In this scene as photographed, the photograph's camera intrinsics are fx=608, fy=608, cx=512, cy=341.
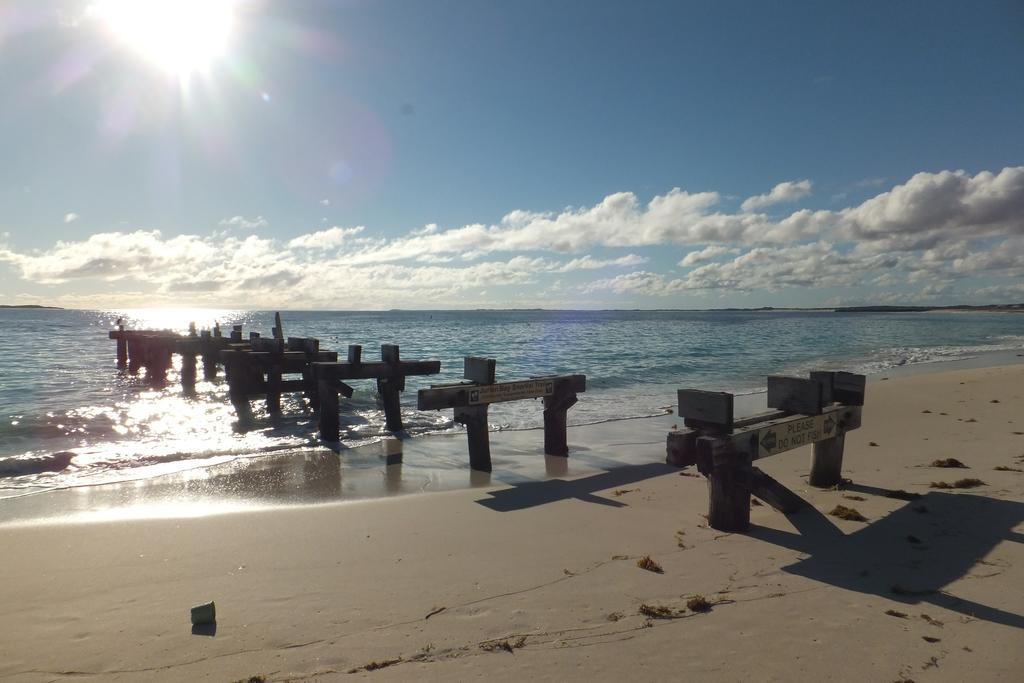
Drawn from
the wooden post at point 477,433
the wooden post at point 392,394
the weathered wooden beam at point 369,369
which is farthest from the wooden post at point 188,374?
the wooden post at point 477,433

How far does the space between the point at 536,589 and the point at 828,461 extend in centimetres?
436

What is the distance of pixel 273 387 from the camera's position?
1594cm

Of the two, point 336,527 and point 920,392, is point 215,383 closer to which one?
point 336,527

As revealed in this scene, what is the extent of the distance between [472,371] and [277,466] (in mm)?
3595

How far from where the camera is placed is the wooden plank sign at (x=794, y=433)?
5.82m

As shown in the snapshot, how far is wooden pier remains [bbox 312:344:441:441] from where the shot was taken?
41.0ft

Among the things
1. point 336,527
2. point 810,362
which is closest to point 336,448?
point 336,527

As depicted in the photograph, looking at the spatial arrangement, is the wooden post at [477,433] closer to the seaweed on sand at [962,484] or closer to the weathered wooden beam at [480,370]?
the weathered wooden beam at [480,370]

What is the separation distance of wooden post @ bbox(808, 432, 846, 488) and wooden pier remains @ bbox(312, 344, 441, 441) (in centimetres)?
833

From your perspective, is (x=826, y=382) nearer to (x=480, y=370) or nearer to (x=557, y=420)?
(x=557, y=420)

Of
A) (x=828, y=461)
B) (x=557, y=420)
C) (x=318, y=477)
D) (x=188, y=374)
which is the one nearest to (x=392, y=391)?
(x=318, y=477)

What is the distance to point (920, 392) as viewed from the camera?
16.8m

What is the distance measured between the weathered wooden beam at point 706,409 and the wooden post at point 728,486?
16cm

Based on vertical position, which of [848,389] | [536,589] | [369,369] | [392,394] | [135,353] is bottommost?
[536,589]
